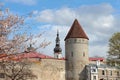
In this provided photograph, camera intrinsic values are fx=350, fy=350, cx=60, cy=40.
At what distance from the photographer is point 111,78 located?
192 ft

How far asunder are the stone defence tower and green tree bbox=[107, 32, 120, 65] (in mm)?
21361

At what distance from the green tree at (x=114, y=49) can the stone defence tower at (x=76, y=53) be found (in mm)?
21361

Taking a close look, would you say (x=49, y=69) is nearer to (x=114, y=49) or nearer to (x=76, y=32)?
(x=76, y=32)

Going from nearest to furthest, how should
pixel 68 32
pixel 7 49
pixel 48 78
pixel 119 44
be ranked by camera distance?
pixel 7 49, pixel 119 44, pixel 48 78, pixel 68 32

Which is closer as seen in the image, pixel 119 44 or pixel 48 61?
pixel 119 44

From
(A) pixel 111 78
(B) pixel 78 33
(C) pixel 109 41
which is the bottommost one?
(A) pixel 111 78

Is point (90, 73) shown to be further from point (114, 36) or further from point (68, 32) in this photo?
point (114, 36)

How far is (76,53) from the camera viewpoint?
181 feet

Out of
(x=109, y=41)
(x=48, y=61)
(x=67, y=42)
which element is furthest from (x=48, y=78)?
(x=109, y=41)

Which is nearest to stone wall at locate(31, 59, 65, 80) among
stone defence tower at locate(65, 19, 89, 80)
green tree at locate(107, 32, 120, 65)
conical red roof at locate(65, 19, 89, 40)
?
stone defence tower at locate(65, 19, 89, 80)

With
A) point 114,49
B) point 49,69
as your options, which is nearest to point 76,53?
point 49,69

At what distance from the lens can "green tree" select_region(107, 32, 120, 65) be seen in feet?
107

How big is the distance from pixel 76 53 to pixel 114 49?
22397mm

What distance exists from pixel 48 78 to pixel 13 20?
41034 millimetres
